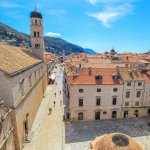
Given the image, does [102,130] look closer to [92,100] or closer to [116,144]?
[92,100]

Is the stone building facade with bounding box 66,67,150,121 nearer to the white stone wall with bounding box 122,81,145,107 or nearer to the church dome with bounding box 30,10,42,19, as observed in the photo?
the white stone wall with bounding box 122,81,145,107

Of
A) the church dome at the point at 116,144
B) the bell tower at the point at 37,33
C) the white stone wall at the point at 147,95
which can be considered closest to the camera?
the church dome at the point at 116,144

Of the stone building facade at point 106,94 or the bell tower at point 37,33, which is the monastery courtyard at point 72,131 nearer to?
the stone building facade at point 106,94

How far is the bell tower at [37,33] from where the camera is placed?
4822 centimetres

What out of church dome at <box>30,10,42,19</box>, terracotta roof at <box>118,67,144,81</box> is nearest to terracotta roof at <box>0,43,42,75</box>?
terracotta roof at <box>118,67,144,81</box>

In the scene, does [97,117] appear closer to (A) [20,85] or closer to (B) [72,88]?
(B) [72,88]

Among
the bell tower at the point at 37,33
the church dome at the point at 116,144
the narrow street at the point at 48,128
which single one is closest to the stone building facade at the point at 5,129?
the narrow street at the point at 48,128

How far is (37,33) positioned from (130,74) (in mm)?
33067

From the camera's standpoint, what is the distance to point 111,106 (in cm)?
3312

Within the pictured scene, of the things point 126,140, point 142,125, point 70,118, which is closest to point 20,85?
point 70,118

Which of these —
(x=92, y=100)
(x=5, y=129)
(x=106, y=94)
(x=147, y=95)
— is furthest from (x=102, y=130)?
(x=5, y=129)

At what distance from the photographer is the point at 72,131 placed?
29.1 metres

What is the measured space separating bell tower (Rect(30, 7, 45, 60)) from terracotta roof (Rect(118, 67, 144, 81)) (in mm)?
29260

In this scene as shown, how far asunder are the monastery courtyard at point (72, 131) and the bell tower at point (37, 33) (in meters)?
23.0
